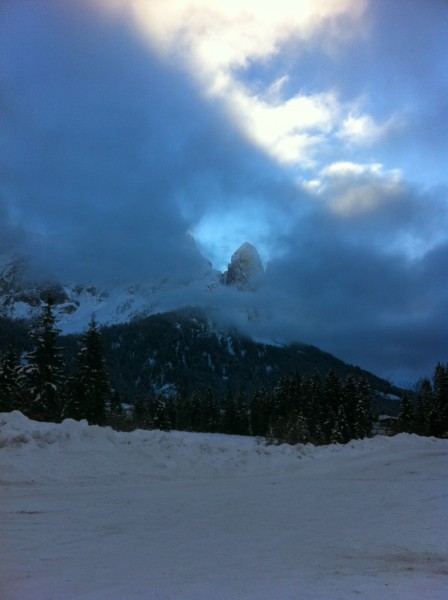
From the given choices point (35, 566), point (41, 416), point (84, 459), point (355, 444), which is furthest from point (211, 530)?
point (41, 416)

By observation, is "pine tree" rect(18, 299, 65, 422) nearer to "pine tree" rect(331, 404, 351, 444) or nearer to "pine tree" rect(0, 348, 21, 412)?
"pine tree" rect(0, 348, 21, 412)

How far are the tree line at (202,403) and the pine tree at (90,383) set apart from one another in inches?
2.7

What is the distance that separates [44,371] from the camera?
100 ft

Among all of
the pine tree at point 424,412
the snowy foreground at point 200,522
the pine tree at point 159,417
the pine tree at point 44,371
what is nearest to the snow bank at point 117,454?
the snowy foreground at point 200,522

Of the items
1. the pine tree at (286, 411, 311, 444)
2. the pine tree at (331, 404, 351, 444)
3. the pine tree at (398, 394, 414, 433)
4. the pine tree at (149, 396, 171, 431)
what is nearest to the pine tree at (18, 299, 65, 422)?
the pine tree at (286, 411, 311, 444)

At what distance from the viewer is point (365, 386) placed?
6041 cm

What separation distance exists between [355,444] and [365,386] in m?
41.1

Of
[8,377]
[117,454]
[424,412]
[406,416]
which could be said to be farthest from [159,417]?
[117,454]

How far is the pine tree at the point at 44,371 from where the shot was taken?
29.9m

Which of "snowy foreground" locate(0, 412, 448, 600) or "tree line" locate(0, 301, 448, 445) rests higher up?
"tree line" locate(0, 301, 448, 445)

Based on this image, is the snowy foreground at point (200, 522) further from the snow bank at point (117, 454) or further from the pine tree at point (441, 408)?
the pine tree at point (441, 408)

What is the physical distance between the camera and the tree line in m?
30.7

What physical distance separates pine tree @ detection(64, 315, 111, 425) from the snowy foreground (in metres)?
19.9

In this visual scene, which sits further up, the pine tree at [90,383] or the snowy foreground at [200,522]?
the pine tree at [90,383]
